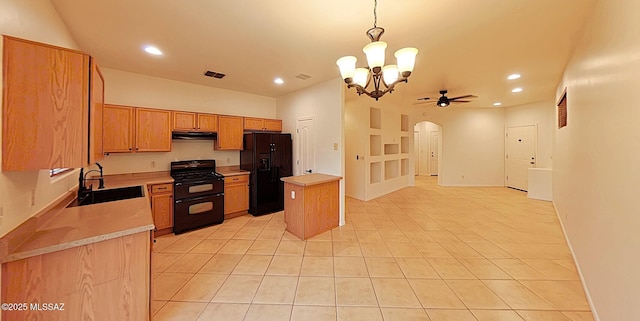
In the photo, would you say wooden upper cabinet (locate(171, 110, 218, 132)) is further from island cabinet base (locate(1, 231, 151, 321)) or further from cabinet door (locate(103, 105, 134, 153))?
island cabinet base (locate(1, 231, 151, 321))

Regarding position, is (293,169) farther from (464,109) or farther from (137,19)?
(464,109)

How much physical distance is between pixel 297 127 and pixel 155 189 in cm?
273

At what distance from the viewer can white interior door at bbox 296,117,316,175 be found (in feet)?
14.2

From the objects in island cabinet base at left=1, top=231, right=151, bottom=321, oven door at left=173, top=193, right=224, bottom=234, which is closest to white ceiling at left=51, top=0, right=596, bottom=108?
island cabinet base at left=1, top=231, right=151, bottom=321

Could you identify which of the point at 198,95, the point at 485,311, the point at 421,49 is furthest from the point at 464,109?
the point at 198,95

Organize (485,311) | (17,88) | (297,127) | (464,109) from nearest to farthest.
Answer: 1. (17,88)
2. (485,311)
3. (297,127)
4. (464,109)

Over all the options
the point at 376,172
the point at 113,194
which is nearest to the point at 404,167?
the point at 376,172

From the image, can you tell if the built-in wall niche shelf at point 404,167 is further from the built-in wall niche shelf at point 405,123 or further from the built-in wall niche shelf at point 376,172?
the built-in wall niche shelf at point 376,172

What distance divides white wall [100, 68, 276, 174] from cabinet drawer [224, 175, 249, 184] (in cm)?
69

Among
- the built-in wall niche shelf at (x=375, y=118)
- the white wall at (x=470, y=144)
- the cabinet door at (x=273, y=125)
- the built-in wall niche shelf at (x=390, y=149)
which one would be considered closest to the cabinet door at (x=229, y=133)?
the cabinet door at (x=273, y=125)

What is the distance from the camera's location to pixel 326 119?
400cm

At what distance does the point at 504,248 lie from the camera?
9.62 ft

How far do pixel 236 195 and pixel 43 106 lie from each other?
307 centimetres

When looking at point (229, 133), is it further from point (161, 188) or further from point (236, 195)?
point (161, 188)
